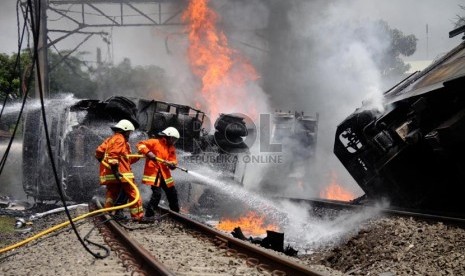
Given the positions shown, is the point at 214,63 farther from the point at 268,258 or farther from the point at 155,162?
the point at 268,258

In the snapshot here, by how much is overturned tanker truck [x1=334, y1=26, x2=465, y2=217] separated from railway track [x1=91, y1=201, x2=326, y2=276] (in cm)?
306

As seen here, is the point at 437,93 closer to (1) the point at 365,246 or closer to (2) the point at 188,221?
(1) the point at 365,246

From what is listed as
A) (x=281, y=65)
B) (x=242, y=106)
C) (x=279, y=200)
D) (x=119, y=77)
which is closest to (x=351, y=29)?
(x=281, y=65)

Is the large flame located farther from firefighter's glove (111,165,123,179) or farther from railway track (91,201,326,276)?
railway track (91,201,326,276)

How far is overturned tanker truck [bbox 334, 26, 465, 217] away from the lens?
6.18 m

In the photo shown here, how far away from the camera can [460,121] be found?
236 inches

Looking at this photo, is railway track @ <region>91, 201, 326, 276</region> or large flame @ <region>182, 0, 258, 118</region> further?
large flame @ <region>182, 0, 258, 118</region>

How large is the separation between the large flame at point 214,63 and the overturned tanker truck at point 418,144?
39.2ft

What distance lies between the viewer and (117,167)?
6.50 meters

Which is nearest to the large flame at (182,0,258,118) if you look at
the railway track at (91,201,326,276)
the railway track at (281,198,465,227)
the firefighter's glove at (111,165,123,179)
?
the railway track at (281,198,465,227)

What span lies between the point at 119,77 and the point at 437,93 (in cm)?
3077

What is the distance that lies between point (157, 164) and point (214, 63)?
14.5 meters

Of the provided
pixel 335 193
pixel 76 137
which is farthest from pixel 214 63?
pixel 76 137

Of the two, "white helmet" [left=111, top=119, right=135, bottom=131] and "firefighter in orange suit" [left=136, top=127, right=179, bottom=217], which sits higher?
"white helmet" [left=111, top=119, right=135, bottom=131]
